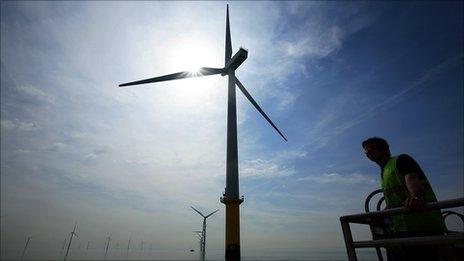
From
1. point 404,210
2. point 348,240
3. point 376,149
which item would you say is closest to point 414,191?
point 404,210

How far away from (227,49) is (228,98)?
8.89 m

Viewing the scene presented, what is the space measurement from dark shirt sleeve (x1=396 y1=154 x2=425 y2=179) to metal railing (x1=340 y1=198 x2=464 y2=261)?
2.96 ft

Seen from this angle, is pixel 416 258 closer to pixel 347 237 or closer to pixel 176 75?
pixel 347 237

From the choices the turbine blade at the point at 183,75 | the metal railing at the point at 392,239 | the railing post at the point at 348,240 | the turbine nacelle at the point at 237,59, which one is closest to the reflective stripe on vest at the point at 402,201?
the metal railing at the point at 392,239

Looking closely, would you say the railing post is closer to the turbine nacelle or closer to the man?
the man

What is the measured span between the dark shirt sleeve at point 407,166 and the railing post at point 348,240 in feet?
3.76

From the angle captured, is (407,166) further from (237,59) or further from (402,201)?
(237,59)

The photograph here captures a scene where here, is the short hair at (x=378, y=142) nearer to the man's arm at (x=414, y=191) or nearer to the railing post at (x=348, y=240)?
the man's arm at (x=414, y=191)

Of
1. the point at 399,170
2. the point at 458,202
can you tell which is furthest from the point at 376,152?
the point at 458,202

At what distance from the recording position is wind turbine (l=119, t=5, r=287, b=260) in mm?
15400

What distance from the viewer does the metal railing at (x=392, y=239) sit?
278 cm

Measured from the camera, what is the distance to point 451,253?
130 inches

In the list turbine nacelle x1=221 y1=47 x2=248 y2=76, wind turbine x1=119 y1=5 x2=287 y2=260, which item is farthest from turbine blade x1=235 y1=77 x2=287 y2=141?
turbine nacelle x1=221 y1=47 x2=248 y2=76

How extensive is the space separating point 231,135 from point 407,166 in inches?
631
